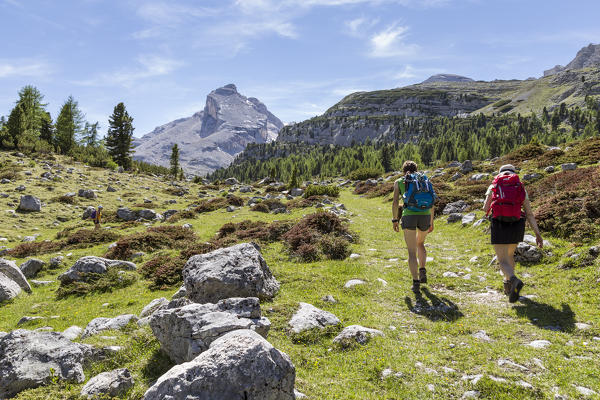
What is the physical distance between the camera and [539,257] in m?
10.1

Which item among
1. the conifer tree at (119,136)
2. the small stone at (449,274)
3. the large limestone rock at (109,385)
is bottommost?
the small stone at (449,274)

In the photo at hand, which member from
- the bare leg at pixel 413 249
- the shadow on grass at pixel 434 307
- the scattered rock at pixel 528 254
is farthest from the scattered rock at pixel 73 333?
the scattered rock at pixel 528 254

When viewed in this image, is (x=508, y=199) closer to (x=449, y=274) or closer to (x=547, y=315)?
(x=547, y=315)

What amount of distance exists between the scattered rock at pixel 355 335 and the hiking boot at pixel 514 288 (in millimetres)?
3727

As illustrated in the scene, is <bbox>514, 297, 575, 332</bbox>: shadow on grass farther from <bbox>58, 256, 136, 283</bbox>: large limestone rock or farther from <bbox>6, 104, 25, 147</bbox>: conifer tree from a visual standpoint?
<bbox>6, 104, 25, 147</bbox>: conifer tree

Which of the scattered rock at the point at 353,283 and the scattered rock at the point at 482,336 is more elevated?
the scattered rock at the point at 353,283

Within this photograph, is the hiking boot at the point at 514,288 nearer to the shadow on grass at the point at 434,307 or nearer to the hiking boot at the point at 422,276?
the shadow on grass at the point at 434,307

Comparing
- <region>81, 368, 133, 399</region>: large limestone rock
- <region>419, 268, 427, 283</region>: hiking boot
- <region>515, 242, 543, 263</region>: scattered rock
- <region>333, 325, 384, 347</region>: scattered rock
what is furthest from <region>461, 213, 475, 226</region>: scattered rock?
<region>81, 368, 133, 399</region>: large limestone rock

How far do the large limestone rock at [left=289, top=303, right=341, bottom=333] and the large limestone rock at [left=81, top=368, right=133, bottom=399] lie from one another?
330cm

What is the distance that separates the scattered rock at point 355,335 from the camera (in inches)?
247

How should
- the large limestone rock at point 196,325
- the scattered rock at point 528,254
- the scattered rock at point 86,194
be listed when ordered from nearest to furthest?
the large limestone rock at point 196,325
the scattered rock at point 528,254
the scattered rock at point 86,194

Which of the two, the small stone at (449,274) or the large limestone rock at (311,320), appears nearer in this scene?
the large limestone rock at (311,320)

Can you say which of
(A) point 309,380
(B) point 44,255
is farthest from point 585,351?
(B) point 44,255

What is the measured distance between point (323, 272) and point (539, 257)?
7.18 metres
